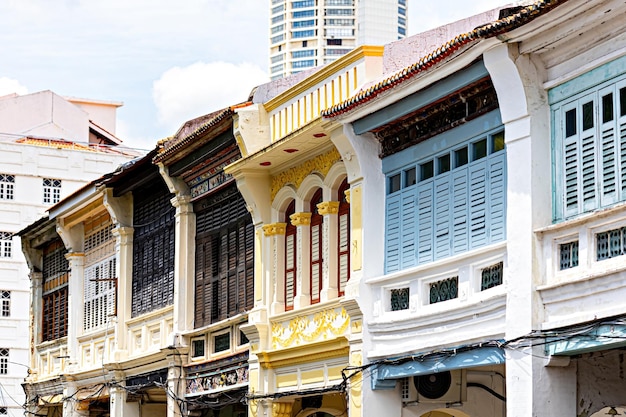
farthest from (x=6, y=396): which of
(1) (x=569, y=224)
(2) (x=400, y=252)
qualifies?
(1) (x=569, y=224)

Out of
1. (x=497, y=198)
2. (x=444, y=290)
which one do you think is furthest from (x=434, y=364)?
(x=497, y=198)

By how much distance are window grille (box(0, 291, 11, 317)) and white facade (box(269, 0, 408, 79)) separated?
9694cm

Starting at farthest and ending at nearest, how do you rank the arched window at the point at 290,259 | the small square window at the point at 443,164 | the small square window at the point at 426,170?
the arched window at the point at 290,259 → the small square window at the point at 426,170 → the small square window at the point at 443,164

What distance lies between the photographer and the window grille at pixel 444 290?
15.3 metres

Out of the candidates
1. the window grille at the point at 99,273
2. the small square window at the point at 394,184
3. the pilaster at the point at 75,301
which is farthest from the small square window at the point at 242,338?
the pilaster at the point at 75,301

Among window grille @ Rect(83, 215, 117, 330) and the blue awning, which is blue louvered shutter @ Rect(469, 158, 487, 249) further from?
window grille @ Rect(83, 215, 117, 330)

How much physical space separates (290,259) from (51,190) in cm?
3391

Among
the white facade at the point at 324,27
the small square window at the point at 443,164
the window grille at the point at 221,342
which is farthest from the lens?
the white facade at the point at 324,27

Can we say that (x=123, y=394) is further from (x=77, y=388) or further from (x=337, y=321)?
(x=337, y=321)

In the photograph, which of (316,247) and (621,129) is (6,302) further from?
(621,129)

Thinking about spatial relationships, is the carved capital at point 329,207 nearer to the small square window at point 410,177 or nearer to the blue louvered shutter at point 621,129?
the small square window at point 410,177

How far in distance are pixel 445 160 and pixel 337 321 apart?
3159 millimetres

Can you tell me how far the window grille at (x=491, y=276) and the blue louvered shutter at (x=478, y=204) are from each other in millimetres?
288

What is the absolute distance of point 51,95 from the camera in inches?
2114
